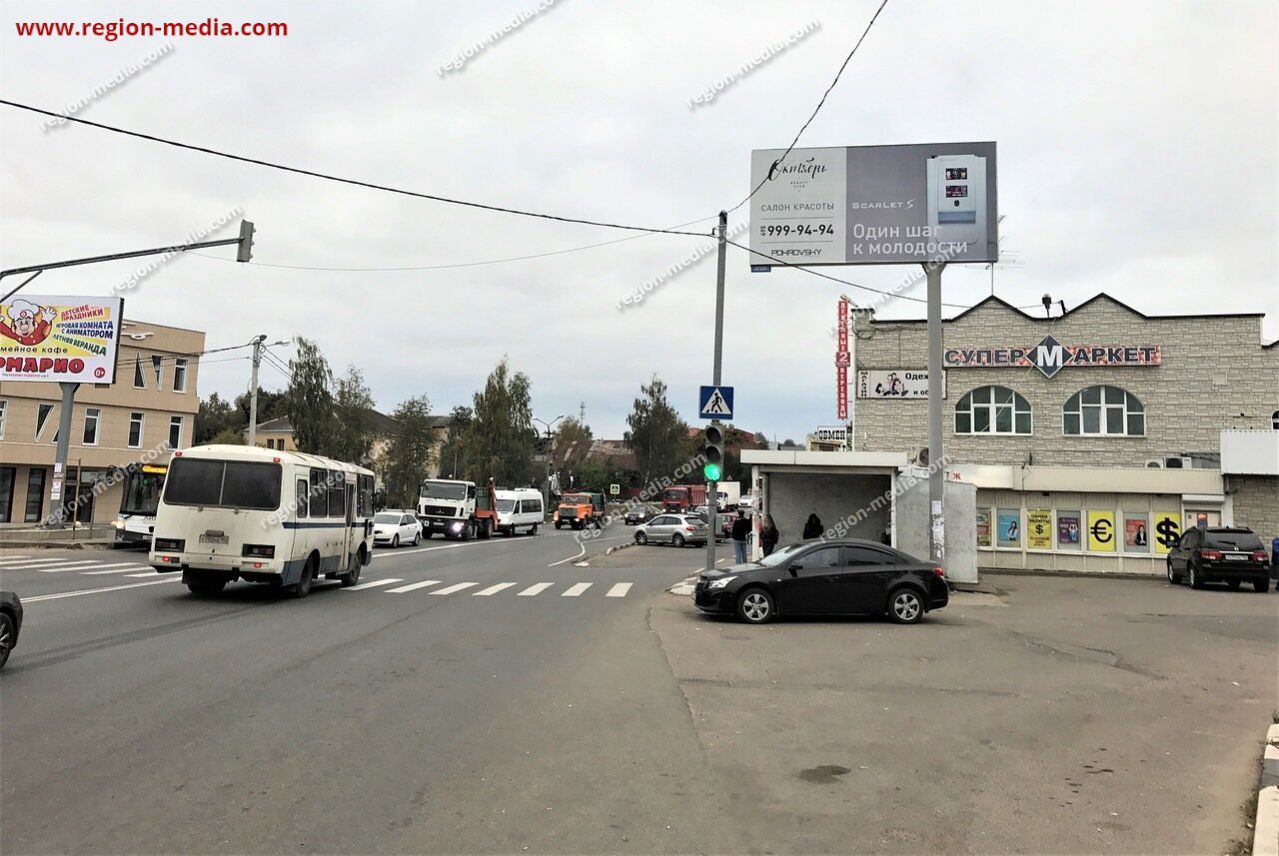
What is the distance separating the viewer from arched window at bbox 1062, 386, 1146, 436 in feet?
92.8

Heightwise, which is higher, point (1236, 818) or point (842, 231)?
point (842, 231)

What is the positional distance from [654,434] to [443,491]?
176 ft

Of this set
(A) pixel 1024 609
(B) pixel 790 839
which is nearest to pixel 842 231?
(A) pixel 1024 609

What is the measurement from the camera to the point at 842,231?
67.4 feet

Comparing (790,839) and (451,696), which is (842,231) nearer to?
(451,696)

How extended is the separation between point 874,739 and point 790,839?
2.43 meters

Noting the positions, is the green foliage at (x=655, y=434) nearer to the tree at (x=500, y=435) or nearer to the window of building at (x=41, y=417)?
the tree at (x=500, y=435)

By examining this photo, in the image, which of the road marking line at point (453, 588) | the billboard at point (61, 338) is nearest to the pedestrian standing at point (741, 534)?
the road marking line at point (453, 588)

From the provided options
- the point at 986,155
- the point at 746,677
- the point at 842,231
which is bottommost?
the point at 746,677

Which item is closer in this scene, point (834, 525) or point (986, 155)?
point (986, 155)

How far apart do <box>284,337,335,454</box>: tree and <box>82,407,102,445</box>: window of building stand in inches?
369

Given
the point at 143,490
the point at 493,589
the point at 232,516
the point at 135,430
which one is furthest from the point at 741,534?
the point at 135,430

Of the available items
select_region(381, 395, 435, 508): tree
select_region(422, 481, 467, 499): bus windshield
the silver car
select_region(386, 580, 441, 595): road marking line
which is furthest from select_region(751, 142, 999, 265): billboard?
select_region(381, 395, 435, 508): tree

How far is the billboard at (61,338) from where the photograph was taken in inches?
1331
